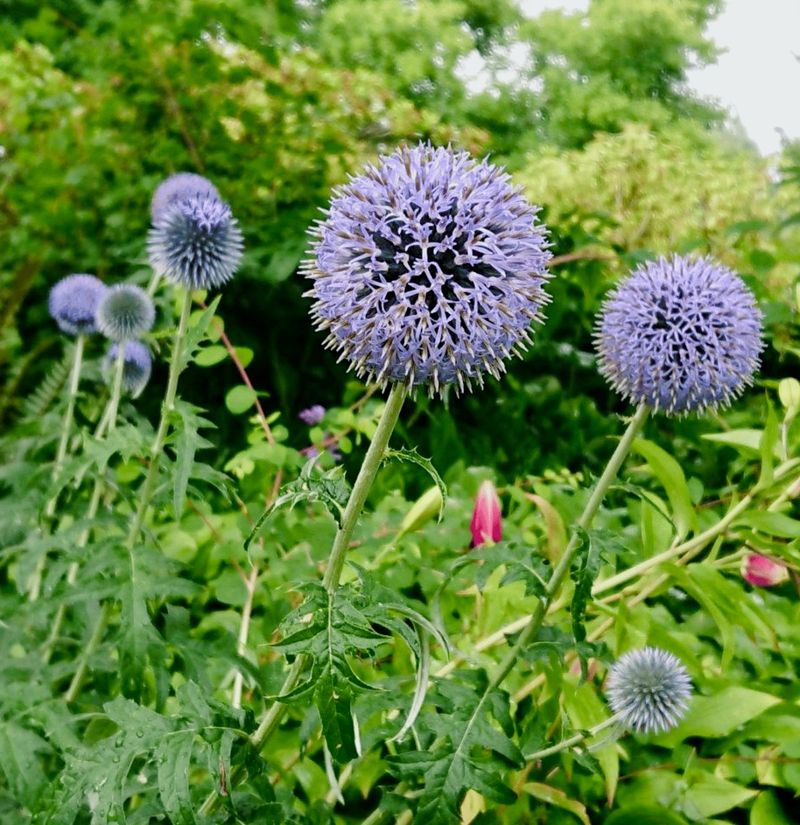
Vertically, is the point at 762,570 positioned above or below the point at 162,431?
above

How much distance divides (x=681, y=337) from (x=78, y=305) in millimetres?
1655

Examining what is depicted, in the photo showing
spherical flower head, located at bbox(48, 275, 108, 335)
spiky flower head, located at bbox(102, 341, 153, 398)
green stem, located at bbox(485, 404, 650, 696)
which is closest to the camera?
green stem, located at bbox(485, 404, 650, 696)

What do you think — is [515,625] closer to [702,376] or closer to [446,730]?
[446,730]

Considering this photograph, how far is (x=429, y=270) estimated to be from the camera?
1.14m

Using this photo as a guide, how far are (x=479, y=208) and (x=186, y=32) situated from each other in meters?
Result: 2.71

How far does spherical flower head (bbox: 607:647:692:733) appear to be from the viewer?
1.45 meters

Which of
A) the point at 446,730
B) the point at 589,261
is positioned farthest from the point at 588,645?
the point at 589,261

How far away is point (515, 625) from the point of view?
156 cm

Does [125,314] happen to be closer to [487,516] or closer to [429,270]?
[487,516]

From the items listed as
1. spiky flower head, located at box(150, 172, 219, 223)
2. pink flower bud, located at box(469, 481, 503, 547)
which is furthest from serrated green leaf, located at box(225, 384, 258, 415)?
pink flower bud, located at box(469, 481, 503, 547)

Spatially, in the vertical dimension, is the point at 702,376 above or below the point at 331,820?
above

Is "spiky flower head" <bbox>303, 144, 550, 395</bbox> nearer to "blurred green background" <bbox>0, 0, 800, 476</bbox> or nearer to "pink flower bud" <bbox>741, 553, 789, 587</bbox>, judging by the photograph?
"pink flower bud" <bbox>741, 553, 789, 587</bbox>

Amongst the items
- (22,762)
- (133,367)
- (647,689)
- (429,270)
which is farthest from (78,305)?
(647,689)

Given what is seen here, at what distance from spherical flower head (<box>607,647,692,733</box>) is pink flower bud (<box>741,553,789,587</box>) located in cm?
21
